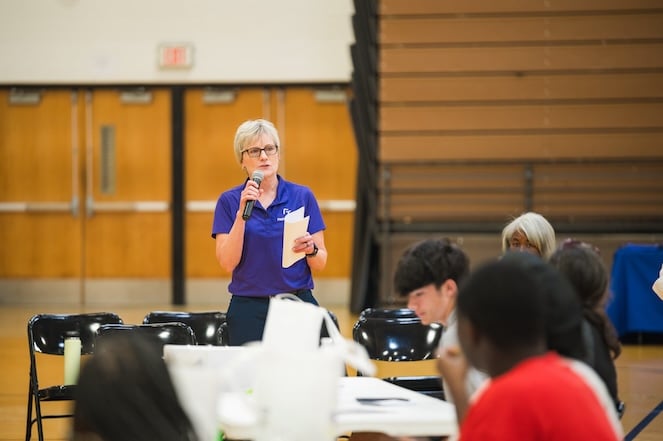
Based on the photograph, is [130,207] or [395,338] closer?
[395,338]

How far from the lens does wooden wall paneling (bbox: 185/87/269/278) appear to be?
1275 cm

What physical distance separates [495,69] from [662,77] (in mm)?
1622

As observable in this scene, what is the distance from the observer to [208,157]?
42.2 feet

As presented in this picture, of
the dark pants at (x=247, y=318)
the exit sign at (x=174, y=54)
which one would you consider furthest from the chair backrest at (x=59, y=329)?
the exit sign at (x=174, y=54)

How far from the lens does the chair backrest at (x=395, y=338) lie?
16.4 ft

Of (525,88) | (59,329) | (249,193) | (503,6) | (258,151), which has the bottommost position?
(59,329)

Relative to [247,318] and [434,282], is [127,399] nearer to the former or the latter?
[434,282]

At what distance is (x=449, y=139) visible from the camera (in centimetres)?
1038

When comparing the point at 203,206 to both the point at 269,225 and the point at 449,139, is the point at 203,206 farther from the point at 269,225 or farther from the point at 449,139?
the point at 269,225

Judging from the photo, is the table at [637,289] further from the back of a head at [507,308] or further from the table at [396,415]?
the back of a head at [507,308]

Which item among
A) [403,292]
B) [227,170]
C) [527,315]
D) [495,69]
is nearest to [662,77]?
[495,69]

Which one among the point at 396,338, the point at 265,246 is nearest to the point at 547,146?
the point at 396,338

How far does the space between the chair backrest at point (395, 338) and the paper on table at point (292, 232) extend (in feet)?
2.77

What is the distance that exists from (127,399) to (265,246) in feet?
8.28
